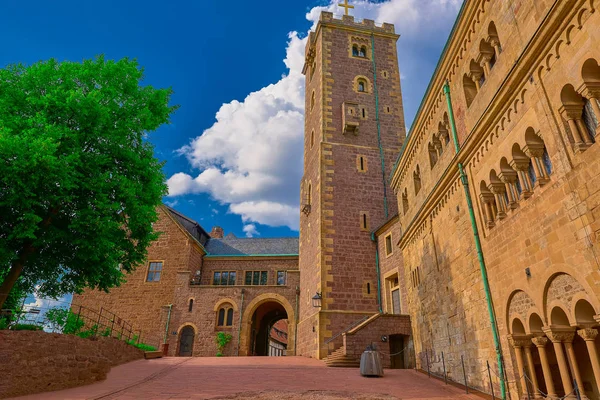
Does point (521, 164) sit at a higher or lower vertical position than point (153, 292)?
lower

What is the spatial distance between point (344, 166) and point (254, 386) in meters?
17.3

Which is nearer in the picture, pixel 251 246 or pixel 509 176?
pixel 509 176

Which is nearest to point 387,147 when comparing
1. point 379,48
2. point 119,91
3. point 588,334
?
point 379,48

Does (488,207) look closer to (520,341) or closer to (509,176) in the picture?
(509,176)

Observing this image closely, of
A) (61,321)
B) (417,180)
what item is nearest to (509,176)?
(417,180)

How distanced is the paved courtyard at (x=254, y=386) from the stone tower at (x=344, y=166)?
25.2 ft

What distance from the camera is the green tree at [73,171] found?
1041 centimetres

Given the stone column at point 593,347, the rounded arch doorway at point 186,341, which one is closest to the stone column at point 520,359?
the stone column at point 593,347

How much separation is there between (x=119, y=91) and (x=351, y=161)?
51.7 feet

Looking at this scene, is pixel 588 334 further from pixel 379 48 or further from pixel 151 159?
pixel 379 48

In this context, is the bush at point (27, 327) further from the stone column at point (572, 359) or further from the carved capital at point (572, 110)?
the carved capital at point (572, 110)

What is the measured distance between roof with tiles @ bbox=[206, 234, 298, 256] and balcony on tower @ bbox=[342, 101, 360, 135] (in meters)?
12.4

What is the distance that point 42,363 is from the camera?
9617 millimetres

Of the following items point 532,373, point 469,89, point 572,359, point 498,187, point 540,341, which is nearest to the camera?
point 572,359
